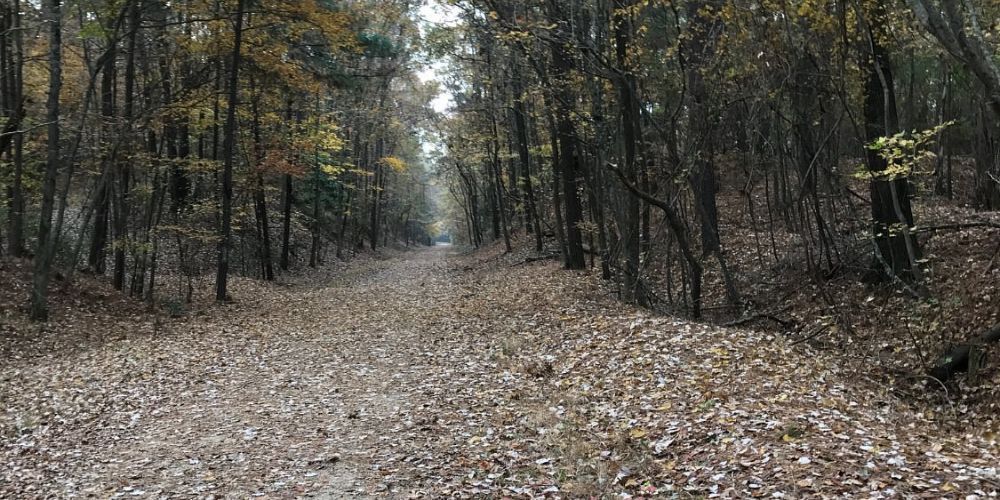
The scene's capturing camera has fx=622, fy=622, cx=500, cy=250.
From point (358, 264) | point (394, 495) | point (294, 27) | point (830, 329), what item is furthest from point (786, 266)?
point (358, 264)

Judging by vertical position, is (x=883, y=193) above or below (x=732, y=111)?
below

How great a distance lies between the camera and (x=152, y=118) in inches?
606

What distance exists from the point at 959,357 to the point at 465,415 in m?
7.07

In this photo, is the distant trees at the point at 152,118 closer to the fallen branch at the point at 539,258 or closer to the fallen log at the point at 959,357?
the fallen branch at the point at 539,258

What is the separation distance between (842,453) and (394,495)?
400 centimetres

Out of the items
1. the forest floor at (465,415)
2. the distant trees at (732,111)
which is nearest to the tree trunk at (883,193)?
the distant trees at (732,111)

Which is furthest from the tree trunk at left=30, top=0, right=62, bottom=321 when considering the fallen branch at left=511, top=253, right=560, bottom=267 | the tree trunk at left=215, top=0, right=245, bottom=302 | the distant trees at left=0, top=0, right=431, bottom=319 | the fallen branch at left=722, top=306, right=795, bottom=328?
the fallen branch at left=511, top=253, right=560, bottom=267

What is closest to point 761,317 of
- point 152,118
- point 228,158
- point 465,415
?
point 465,415

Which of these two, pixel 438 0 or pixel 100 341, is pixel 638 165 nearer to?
pixel 438 0

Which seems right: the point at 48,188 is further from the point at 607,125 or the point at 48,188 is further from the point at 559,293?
the point at 607,125

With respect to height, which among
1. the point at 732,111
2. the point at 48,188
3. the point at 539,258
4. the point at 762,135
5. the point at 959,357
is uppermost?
the point at 732,111

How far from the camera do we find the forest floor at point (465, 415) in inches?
223

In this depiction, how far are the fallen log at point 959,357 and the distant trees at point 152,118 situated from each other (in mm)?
14607

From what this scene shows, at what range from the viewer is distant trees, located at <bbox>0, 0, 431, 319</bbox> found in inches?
559
